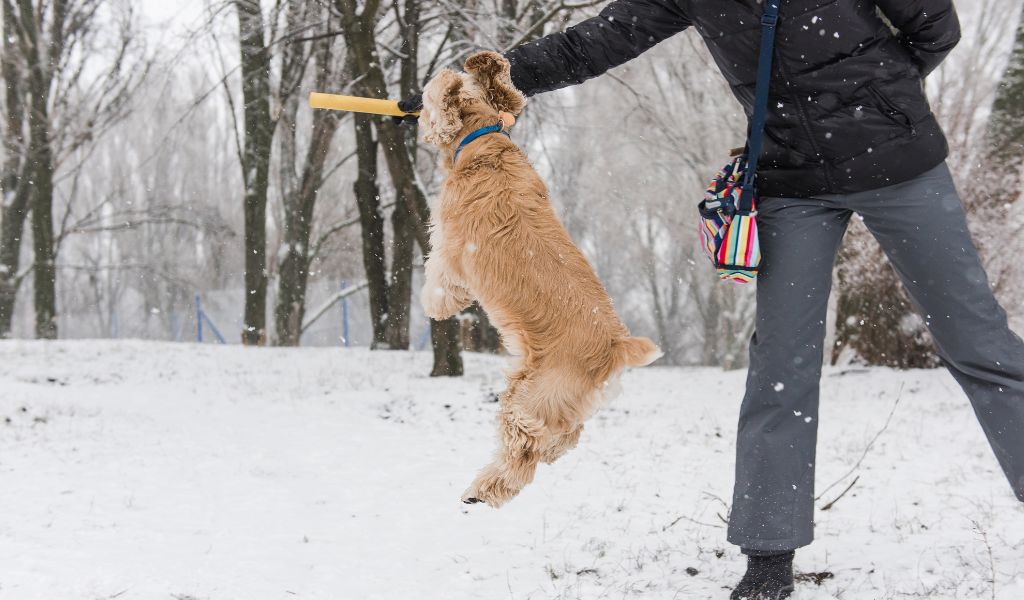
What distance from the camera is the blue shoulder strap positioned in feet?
7.44

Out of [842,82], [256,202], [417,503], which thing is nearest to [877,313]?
[417,503]

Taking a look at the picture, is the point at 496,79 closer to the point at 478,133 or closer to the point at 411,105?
the point at 478,133

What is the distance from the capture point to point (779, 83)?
2.36 meters

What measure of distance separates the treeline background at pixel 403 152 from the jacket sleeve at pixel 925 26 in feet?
19.6

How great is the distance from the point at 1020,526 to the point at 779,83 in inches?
85.7

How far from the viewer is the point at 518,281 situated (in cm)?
255

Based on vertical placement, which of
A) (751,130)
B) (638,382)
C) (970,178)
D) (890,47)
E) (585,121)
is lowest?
(638,382)

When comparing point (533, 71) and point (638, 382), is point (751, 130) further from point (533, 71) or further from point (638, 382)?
point (638, 382)

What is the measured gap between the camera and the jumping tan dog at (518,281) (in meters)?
2.53

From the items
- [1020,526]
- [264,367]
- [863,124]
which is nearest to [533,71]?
[863,124]

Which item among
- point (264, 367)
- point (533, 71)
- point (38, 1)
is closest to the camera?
point (533, 71)

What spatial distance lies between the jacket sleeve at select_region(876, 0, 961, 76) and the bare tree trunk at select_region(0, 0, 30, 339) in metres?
16.0

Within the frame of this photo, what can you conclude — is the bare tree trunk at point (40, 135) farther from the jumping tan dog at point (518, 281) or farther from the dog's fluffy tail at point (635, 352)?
the dog's fluffy tail at point (635, 352)

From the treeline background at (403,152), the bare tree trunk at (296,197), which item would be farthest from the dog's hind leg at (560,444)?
the bare tree trunk at (296,197)
